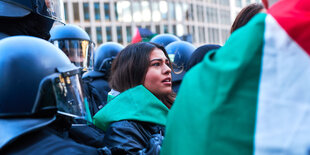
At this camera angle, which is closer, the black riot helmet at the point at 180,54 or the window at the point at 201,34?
the black riot helmet at the point at 180,54

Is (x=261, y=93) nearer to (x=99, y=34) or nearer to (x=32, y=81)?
(x=32, y=81)

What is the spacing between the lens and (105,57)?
5.22 meters

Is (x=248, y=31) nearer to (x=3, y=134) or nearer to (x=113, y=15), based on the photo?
(x=3, y=134)

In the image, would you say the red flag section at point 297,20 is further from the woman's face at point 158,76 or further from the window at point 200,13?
the window at point 200,13

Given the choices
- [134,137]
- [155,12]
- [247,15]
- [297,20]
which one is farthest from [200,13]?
[297,20]

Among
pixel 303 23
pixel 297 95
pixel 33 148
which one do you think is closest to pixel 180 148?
pixel 297 95

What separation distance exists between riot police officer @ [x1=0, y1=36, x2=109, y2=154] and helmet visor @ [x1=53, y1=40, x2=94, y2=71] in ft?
9.94

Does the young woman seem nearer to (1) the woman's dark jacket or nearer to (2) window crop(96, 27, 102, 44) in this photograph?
(1) the woman's dark jacket

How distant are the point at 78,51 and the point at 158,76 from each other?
8.74 feet

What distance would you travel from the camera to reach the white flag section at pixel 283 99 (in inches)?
36.0

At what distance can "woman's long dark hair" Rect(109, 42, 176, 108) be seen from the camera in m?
2.62

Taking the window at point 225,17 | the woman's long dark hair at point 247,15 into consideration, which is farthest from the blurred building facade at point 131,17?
the woman's long dark hair at point 247,15

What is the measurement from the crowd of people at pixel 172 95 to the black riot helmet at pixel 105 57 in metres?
1.79

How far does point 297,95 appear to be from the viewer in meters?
0.92
